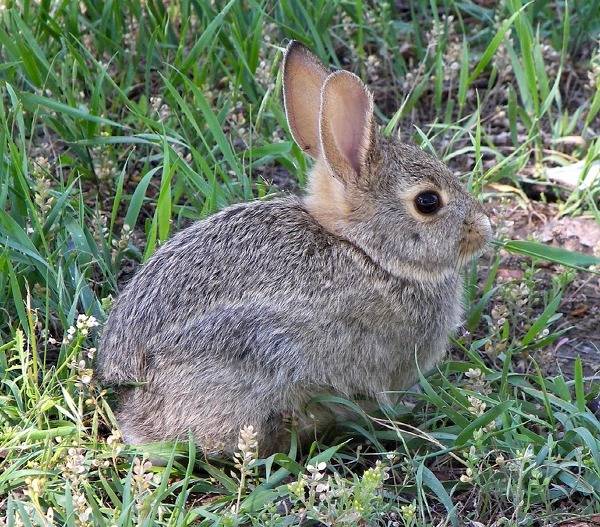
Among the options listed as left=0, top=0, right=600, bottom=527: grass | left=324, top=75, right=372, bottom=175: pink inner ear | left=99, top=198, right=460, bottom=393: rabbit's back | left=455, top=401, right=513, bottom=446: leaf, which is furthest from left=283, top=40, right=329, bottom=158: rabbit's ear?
left=455, top=401, right=513, bottom=446: leaf

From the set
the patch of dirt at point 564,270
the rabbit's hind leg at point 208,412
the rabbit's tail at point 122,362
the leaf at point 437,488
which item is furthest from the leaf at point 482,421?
the rabbit's tail at point 122,362

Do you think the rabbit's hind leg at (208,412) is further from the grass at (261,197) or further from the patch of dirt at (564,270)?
the patch of dirt at (564,270)

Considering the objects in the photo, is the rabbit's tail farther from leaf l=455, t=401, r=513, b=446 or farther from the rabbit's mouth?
the rabbit's mouth

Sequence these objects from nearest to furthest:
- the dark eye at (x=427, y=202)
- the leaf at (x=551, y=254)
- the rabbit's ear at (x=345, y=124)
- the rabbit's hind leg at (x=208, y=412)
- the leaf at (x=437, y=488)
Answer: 1. the leaf at (x=437, y=488)
2. the rabbit's hind leg at (x=208, y=412)
3. the rabbit's ear at (x=345, y=124)
4. the dark eye at (x=427, y=202)
5. the leaf at (x=551, y=254)

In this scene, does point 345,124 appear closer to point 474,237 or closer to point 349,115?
point 349,115

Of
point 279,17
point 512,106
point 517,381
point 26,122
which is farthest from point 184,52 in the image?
point 517,381

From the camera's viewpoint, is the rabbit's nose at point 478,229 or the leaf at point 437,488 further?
the rabbit's nose at point 478,229

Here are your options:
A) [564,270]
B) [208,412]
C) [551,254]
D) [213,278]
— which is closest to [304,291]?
[213,278]
